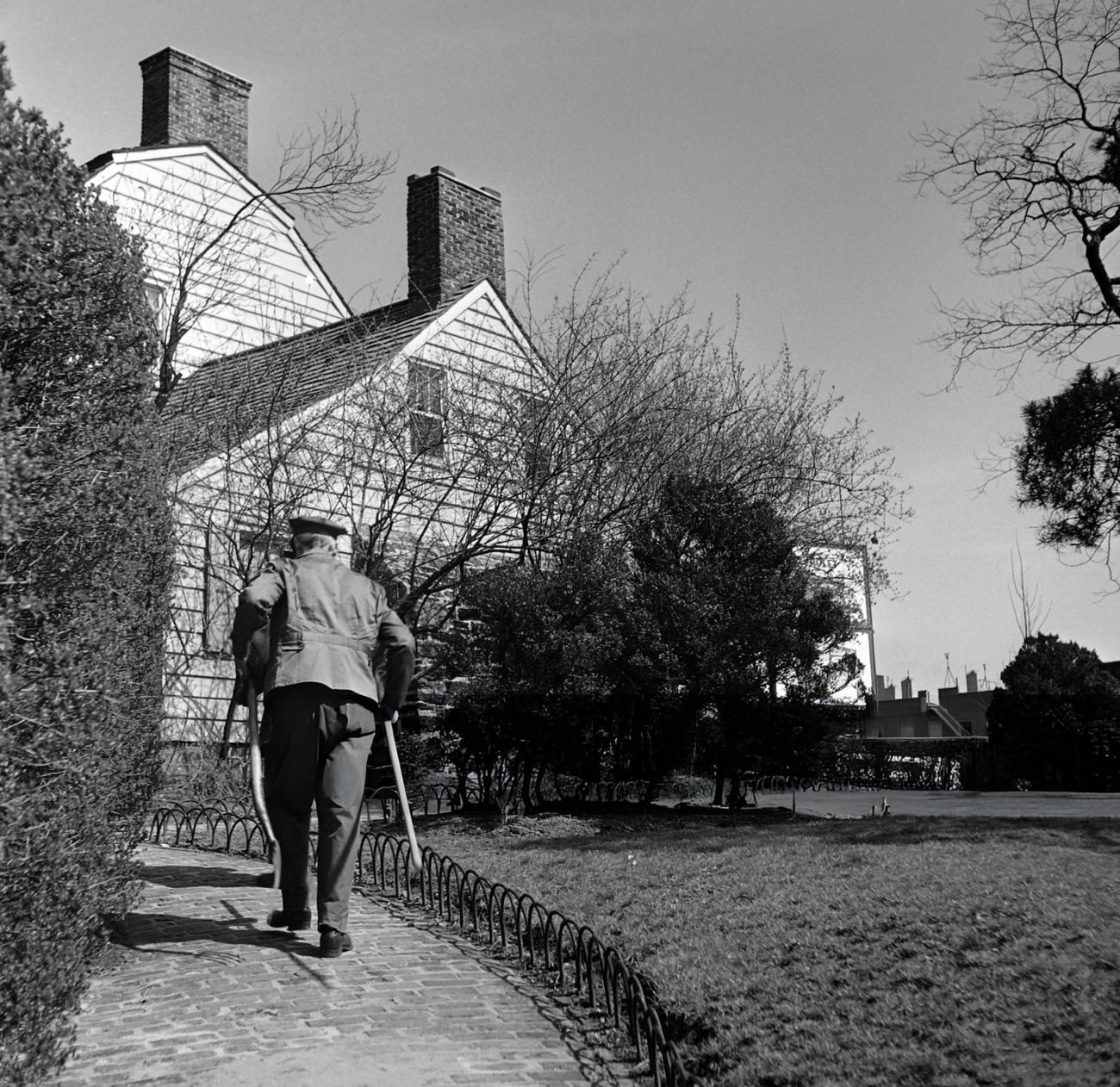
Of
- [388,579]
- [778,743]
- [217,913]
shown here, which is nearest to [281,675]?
[217,913]

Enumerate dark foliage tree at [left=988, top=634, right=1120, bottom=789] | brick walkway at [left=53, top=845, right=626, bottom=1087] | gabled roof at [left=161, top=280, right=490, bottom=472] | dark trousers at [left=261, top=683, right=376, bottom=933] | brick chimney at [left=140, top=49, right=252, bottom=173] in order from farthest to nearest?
dark foliage tree at [left=988, top=634, right=1120, bottom=789], brick chimney at [left=140, top=49, right=252, bottom=173], gabled roof at [left=161, top=280, right=490, bottom=472], dark trousers at [left=261, top=683, right=376, bottom=933], brick walkway at [left=53, top=845, right=626, bottom=1087]

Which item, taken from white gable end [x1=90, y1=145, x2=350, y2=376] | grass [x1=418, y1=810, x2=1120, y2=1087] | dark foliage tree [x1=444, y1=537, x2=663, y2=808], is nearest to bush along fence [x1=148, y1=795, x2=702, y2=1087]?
grass [x1=418, y1=810, x2=1120, y2=1087]

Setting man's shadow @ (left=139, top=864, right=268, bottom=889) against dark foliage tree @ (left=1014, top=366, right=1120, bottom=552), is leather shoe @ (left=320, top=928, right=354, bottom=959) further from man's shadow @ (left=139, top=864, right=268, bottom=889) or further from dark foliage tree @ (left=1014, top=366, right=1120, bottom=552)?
dark foliage tree @ (left=1014, top=366, right=1120, bottom=552)

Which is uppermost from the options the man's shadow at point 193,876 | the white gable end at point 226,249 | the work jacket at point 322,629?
the white gable end at point 226,249

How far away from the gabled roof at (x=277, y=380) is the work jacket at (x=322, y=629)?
708 cm

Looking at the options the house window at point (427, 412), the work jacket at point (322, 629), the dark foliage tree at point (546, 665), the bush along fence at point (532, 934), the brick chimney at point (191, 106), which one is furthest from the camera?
the brick chimney at point (191, 106)

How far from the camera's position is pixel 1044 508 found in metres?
13.6

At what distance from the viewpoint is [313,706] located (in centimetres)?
688

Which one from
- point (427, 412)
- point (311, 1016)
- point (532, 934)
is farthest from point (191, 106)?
point (311, 1016)

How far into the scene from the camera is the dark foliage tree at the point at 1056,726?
78.1 ft

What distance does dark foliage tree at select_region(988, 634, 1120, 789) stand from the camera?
2381 centimetres

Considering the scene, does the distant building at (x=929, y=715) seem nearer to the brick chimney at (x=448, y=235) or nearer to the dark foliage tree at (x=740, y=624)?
the brick chimney at (x=448, y=235)

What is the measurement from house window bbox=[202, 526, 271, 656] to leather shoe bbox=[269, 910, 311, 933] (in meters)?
8.10

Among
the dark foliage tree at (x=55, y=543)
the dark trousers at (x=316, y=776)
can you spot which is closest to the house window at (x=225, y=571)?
the dark trousers at (x=316, y=776)
